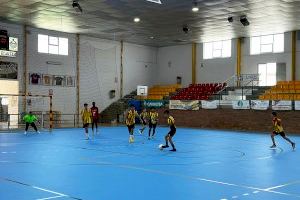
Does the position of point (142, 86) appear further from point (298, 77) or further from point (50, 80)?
point (298, 77)

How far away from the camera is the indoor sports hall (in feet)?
34.8

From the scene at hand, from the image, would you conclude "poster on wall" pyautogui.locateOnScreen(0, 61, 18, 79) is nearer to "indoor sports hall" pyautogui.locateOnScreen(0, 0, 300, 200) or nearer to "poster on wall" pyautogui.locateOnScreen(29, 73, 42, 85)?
"indoor sports hall" pyautogui.locateOnScreen(0, 0, 300, 200)

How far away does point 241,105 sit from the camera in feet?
104

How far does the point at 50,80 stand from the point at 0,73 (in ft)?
15.5

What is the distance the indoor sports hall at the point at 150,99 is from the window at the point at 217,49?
0.33 feet

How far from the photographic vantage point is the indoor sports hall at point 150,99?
34.8 feet

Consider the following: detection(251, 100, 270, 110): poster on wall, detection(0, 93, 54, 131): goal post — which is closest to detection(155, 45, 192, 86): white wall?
detection(251, 100, 270, 110): poster on wall

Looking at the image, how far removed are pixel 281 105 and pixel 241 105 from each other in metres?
3.35

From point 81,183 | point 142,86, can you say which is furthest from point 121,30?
point 81,183

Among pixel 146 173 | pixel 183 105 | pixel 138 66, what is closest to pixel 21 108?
pixel 183 105

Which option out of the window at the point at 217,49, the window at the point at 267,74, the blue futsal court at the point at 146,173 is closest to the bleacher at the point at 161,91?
the window at the point at 217,49

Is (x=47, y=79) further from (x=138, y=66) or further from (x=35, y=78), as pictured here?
(x=138, y=66)

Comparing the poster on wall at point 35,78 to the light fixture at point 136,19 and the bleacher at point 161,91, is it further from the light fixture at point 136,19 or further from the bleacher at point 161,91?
the bleacher at point 161,91

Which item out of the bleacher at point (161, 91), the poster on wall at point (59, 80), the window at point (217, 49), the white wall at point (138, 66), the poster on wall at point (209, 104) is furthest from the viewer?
the white wall at point (138, 66)
